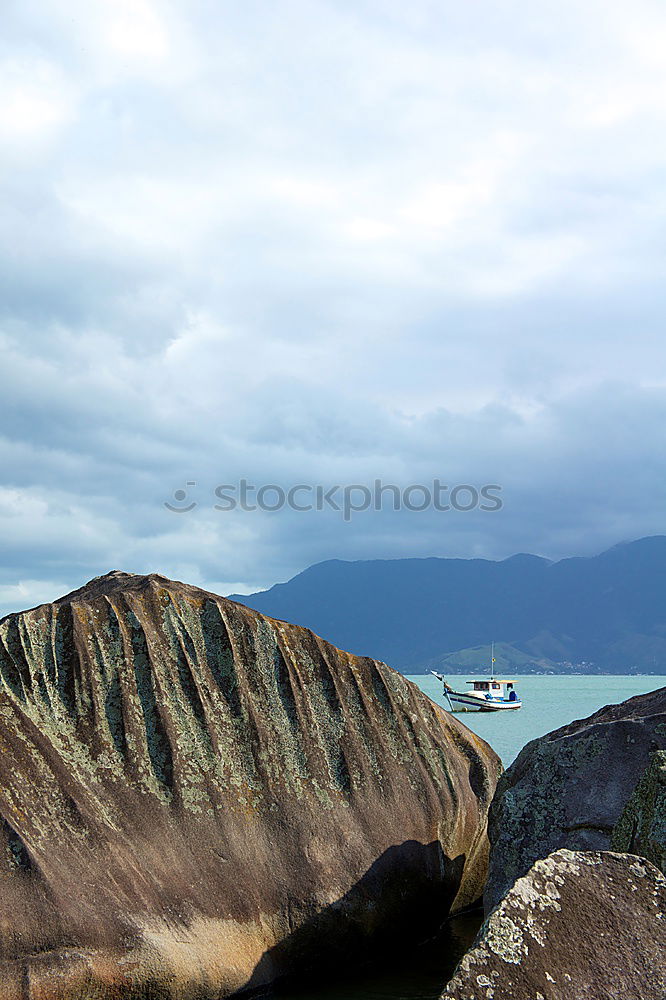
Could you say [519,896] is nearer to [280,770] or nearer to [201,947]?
[201,947]

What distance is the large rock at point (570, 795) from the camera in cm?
761

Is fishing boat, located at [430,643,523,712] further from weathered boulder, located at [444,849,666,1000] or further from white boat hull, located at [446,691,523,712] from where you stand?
weathered boulder, located at [444,849,666,1000]

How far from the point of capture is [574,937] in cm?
502

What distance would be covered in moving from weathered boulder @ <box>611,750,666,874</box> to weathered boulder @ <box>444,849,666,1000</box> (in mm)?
632

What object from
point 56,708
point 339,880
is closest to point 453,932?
point 339,880

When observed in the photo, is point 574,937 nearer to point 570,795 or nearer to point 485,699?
point 570,795

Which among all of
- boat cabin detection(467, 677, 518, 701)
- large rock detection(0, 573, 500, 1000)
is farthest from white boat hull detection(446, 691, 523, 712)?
large rock detection(0, 573, 500, 1000)

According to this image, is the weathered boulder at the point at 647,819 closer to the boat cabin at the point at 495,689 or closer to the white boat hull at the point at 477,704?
the white boat hull at the point at 477,704

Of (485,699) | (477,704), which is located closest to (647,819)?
(485,699)

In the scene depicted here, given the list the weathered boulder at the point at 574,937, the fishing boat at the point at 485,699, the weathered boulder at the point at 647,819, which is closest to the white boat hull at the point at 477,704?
the fishing boat at the point at 485,699

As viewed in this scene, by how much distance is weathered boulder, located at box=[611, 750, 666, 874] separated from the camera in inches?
242

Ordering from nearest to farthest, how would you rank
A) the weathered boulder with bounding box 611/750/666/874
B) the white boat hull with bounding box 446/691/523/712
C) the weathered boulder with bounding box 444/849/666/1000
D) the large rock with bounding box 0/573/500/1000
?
1. the weathered boulder with bounding box 444/849/666/1000
2. the weathered boulder with bounding box 611/750/666/874
3. the large rock with bounding box 0/573/500/1000
4. the white boat hull with bounding box 446/691/523/712

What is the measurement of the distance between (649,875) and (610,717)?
4691mm

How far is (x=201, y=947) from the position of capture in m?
7.84
